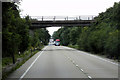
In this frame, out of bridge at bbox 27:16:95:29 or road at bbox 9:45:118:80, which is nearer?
road at bbox 9:45:118:80

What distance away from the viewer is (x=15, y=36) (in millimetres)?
21859

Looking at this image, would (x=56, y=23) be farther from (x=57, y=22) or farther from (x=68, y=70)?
(x=68, y=70)

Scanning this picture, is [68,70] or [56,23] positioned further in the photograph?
[56,23]

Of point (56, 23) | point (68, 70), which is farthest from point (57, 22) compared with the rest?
point (68, 70)

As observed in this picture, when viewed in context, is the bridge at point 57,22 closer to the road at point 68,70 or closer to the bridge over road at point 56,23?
the bridge over road at point 56,23

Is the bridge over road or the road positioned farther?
the bridge over road

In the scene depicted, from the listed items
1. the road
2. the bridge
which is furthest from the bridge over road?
the road

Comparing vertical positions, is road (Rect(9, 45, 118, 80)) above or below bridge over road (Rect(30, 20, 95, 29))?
below

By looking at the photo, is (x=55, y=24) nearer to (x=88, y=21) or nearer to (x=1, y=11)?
(x=88, y=21)

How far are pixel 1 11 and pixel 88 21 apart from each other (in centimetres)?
4260

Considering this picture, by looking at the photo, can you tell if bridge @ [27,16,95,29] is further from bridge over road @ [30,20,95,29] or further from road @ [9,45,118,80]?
road @ [9,45,118,80]

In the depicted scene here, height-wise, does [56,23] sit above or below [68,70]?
above

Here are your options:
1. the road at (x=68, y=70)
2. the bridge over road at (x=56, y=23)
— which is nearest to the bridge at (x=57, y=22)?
the bridge over road at (x=56, y=23)

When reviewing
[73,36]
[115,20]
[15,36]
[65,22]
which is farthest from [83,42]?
[73,36]
